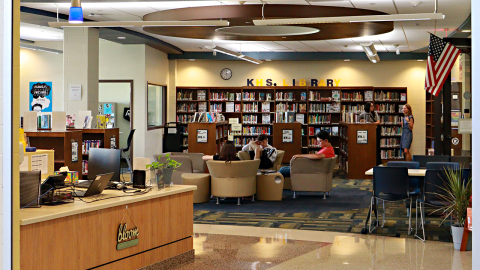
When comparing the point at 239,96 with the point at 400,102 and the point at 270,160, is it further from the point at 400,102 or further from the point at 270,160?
the point at 270,160

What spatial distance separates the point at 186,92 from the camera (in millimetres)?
16781

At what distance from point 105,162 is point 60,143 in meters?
2.77

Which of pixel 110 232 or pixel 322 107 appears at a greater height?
pixel 322 107

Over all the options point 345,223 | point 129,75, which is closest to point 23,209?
point 345,223

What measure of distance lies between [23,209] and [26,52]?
12.0 meters

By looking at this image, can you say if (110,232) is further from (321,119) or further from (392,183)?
(321,119)

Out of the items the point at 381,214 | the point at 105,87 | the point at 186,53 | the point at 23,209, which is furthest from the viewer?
the point at 186,53

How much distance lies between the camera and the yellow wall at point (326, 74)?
16.3m

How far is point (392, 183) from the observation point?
6.98 m

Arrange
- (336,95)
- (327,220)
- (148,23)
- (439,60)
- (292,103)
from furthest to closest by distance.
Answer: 1. (292,103)
2. (336,95)
3. (439,60)
4. (327,220)
5. (148,23)

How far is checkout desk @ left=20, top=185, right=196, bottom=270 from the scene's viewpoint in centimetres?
391

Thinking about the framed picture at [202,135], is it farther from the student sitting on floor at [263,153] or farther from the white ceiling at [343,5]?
the white ceiling at [343,5]

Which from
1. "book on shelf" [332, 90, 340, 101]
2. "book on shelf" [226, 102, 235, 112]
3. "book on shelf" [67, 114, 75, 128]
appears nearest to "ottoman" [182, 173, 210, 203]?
"book on shelf" [67, 114, 75, 128]

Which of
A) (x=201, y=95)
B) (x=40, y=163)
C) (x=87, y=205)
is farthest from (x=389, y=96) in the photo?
(x=87, y=205)
